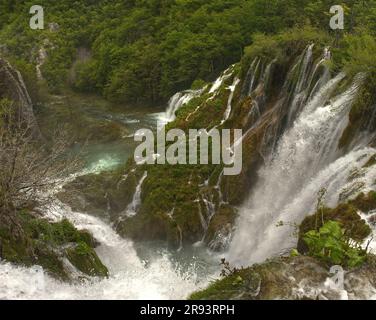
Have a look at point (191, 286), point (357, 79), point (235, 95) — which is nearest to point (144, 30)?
point (235, 95)

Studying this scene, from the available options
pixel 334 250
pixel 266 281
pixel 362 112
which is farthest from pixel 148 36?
pixel 266 281

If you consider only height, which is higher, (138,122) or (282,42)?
(282,42)

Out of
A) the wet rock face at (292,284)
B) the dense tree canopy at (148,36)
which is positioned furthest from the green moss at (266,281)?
the dense tree canopy at (148,36)

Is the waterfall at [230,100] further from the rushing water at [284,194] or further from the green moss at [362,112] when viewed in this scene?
the green moss at [362,112]

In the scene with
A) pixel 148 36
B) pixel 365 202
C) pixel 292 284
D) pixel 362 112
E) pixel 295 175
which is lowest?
pixel 295 175

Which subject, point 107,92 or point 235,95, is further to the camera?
point 107,92

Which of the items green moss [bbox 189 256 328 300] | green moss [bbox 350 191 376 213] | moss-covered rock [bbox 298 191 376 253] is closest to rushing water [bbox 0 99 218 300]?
green moss [bbox 189 256 328 300]

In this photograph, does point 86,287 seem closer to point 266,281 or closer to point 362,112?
point 266,281
